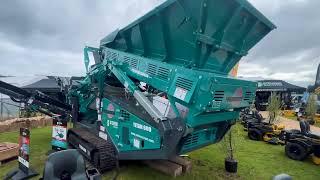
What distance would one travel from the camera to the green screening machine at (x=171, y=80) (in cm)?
446

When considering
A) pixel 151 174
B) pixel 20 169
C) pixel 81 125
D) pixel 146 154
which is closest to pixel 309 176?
pixel 151 174

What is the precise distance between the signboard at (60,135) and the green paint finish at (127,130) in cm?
127

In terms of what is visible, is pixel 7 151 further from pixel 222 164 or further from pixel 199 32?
pixel 199 32

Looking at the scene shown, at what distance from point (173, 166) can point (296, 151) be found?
4108 mm

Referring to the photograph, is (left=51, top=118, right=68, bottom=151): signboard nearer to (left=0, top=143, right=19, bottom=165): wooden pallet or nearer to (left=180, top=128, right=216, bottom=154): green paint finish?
(left=0, top=143, right=19, bottom=165): wooden pallet

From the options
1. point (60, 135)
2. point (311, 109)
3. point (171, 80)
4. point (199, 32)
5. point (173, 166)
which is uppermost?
point (199, 32)

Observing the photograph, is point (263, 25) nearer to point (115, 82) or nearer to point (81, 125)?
point (115, 82)

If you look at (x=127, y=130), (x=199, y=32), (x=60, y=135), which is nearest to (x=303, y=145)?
(x=127, y=130)

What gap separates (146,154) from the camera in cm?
515

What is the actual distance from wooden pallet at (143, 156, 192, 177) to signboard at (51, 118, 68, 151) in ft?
6.38

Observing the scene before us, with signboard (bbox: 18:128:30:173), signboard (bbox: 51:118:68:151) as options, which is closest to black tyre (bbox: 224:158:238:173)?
signboard (bbox: 51:118:68:151)

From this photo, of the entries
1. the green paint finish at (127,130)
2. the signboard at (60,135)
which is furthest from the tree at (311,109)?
the signboard at (60,135)

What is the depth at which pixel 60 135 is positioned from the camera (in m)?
6.84

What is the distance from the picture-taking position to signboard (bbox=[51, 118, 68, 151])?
22.3ft
